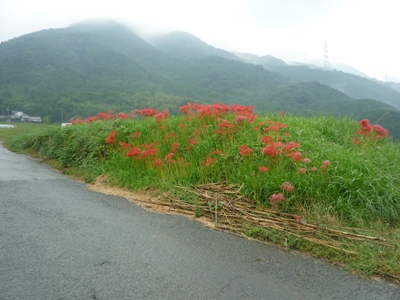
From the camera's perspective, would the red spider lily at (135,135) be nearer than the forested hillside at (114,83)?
Yes

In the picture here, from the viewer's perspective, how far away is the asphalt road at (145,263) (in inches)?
105

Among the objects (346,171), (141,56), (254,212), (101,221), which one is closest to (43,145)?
(101,221)

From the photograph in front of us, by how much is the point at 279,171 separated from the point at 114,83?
1743 inches

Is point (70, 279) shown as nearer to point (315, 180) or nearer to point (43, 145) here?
point (315, 180)

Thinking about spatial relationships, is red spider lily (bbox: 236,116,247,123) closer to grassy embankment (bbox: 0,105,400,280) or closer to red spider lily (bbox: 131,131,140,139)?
grassy embankment (bbox: 0,105,400,280)

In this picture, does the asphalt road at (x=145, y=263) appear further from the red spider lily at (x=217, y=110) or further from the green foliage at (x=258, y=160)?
the red spider lily at (x=217, y=110)

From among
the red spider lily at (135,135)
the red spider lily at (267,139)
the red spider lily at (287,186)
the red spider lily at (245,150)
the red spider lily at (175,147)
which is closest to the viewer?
the red spider lily at (287,186)

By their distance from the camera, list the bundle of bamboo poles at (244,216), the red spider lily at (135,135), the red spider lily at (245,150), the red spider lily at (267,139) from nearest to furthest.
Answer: the bundle of bamboo poles at (244,216) < the red spider lily at (245,150) < the red spider lily at (267,139) < the red spider lily at (135,135)

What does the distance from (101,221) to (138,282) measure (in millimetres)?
1815

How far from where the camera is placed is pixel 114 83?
46.2 m

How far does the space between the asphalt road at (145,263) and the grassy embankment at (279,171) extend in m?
0.39

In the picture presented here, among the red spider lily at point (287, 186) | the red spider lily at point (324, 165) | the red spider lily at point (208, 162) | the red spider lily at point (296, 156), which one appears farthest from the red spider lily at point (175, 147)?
the red spider lily at point (324, 165)

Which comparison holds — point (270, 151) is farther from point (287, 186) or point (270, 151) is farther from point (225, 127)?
point (225, 127)

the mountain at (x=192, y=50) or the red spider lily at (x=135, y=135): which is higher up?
the mountain at (x=192, y=50)
